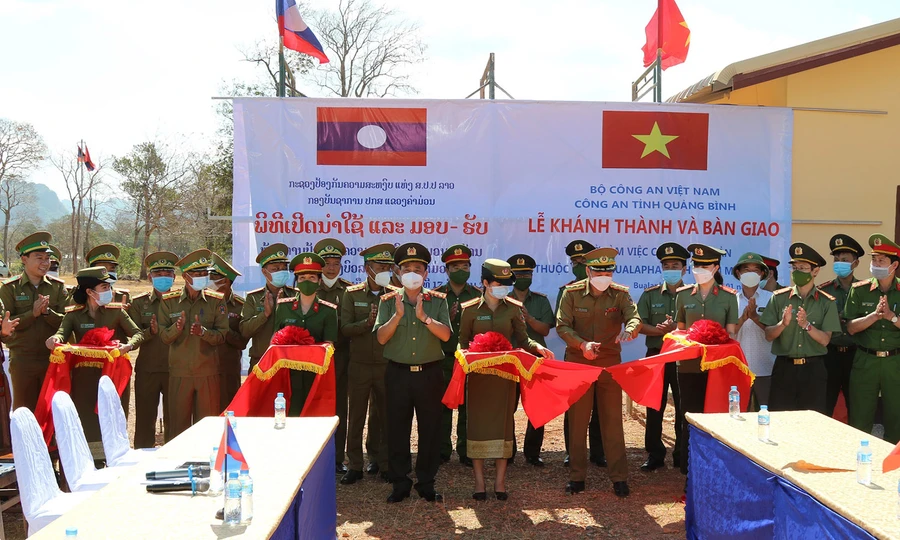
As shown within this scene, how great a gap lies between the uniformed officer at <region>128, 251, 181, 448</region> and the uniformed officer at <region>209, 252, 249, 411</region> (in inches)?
19.1

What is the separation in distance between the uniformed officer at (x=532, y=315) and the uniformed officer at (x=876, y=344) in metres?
2.69

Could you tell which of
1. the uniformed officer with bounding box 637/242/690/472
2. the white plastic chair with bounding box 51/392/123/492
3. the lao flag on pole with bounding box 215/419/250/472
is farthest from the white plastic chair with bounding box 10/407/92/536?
the uniformed officer with bounding box 637/242/690/472

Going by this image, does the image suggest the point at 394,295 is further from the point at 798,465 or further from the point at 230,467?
the point at 798,465

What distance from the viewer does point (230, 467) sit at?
3.18m

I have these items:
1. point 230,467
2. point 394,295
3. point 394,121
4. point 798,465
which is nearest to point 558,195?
point 394,121

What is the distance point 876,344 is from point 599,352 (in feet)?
7.84

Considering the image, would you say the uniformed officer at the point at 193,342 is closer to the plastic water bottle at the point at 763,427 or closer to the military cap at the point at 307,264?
the military cap at the point at 307,264

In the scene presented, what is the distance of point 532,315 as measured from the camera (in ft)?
23.5

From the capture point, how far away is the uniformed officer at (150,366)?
647 cm

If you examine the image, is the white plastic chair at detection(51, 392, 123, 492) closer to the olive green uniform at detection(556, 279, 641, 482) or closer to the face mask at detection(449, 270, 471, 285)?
the face mask at detection(449, 270, 471, 285)

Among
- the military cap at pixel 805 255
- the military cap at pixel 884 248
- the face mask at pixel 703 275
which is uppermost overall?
the military cap at pixel 884 248

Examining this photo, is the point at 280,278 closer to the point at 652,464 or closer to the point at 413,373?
the point at 413,373

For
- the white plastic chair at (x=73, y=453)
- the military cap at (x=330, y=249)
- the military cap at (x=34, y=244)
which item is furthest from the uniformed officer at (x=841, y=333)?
the military cap at (x=34, y=244)

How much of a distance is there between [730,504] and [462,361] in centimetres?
220
